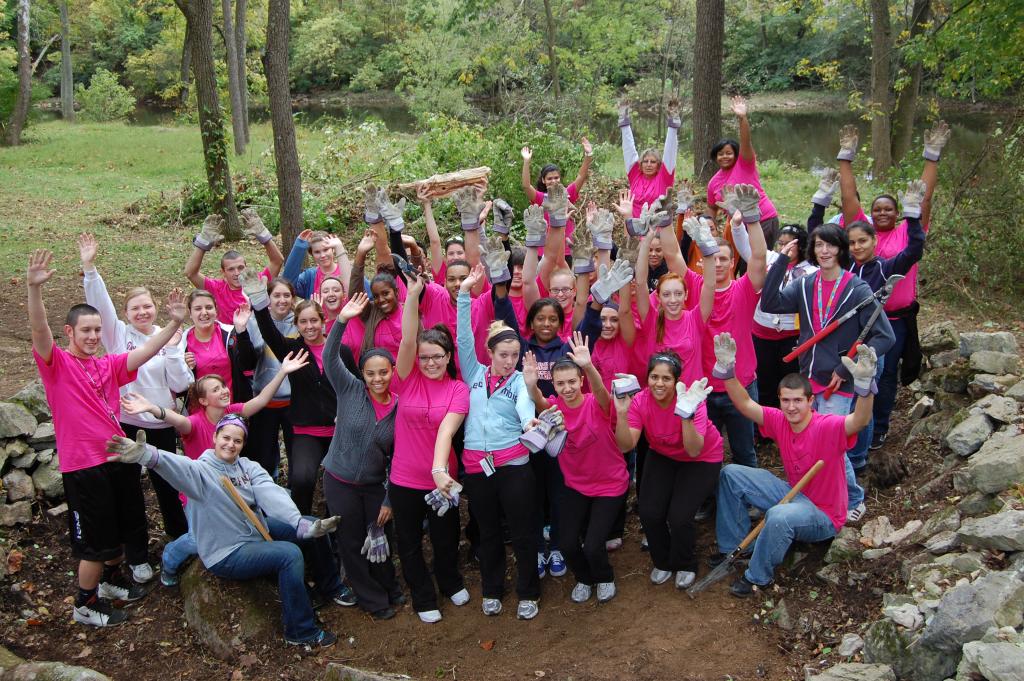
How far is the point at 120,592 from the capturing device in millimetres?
5223

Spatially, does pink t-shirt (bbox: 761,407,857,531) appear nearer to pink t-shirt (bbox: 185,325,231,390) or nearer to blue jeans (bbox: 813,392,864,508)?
blue jeans (bbox: 813,392,864,508)

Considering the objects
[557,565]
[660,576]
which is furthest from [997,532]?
[557,565]

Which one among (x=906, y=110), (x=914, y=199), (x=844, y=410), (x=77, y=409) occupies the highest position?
(x=906, y=110)

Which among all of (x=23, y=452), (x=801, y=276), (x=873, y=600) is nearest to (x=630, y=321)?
(x=801, y=276)

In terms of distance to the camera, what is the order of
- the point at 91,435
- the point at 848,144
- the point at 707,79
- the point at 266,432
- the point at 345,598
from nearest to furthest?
1. the point at 91,435
2. the point at 345,598
3. the point at 266,432
4. the point at 848,144
5. the point at 707,79

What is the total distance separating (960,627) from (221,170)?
10.9 meters

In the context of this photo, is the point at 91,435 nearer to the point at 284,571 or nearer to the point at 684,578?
the point at 284,571

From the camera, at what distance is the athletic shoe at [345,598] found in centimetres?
518

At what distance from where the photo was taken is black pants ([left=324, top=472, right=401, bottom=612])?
4.94 metres

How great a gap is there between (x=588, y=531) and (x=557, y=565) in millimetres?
539

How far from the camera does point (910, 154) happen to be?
387 inches

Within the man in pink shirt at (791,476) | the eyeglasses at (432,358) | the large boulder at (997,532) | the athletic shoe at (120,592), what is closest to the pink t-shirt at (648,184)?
the man in pink shirt at (791,476)

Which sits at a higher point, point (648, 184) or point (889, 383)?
point (648, 184)

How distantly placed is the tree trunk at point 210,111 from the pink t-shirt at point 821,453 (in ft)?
30.7
